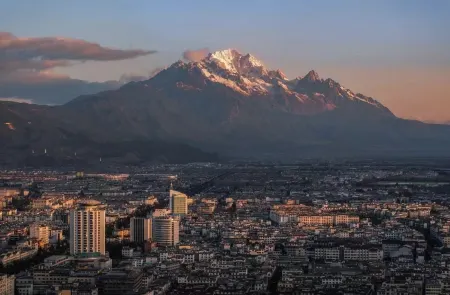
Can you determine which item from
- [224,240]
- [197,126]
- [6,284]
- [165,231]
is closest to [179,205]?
[165,231]

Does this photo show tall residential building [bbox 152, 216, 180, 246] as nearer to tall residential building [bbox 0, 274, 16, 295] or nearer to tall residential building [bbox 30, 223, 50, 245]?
tall residential building [bbox 30, 223, 50, 245]

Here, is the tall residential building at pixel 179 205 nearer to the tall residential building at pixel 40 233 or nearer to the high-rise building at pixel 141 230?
the high-rise building at pixel 141 230

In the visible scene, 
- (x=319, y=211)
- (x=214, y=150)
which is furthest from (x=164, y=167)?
(x=319, y=211)

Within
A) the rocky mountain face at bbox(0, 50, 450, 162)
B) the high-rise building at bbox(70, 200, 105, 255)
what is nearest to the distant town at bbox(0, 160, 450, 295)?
the high-rise building at bbox(70, 200, 105, 255)

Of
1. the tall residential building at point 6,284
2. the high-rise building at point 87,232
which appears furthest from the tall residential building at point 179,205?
the tall residential building at point 6,284

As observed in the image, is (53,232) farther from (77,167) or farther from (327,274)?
(77,167)

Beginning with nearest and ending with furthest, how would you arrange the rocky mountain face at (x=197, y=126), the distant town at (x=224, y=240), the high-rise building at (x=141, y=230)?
1. the distant town at (x=224, y=240)
2. the high-rise building at (x=141, y=230)
3. the rocky mountain face at (x=197, y=126)

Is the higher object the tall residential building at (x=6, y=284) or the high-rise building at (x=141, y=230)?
the high-rise building at (x=141, y=230)
